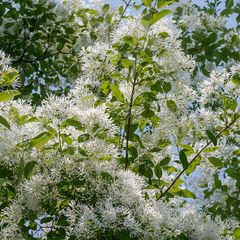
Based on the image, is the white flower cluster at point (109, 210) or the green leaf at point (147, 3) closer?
the white flower cluster at point (109, 210)

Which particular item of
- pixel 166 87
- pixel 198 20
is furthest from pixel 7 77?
pixel 198 20

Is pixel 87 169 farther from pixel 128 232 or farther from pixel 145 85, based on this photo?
pixel 145 85

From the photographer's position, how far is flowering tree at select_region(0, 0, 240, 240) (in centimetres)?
231

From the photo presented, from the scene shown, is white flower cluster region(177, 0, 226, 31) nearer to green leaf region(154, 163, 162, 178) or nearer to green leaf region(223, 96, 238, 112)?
green leaf region(223, 96, 238, 112)

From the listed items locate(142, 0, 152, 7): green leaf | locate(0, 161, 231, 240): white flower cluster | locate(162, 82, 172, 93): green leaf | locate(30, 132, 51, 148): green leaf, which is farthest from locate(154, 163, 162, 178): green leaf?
locate(142, 0, 152, 7): green leaf

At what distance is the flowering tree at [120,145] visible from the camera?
2.31 meters

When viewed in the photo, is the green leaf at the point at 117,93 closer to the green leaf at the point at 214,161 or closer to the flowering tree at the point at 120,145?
the flowering tree at the point at 120,145

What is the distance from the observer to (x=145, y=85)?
9.04ft

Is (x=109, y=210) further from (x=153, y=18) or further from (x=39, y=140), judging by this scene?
(x=153, y=18)

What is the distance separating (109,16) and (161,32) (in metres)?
2.36

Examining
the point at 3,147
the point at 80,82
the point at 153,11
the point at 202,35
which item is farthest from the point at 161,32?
the point at 202,35

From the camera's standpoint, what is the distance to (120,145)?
281 centimetres

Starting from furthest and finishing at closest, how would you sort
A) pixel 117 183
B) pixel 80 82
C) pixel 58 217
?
pixel 80 82, pixel 58 217, pixel 117 183

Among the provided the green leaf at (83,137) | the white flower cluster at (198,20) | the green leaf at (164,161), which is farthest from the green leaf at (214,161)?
the white flower cluster at (198,20)
